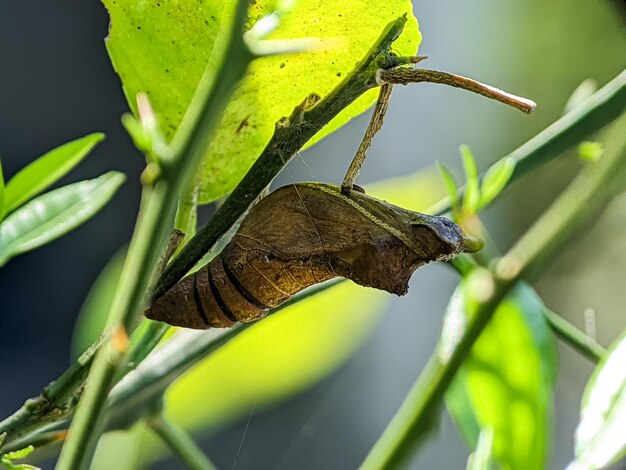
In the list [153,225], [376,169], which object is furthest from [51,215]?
[376,169]

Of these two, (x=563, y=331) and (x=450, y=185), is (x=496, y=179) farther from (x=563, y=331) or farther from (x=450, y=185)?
(x=563, y=331)

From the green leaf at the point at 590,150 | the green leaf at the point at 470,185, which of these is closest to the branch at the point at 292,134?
the green leaf at the point at 470,185

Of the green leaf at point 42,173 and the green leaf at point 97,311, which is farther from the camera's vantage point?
the green leaf at point 97,311

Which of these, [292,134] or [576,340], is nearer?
[292,134]

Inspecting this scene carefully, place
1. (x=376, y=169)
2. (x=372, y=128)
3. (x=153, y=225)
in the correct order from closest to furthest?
(x=153, y=225)
(x=372, y=128)
(x=376, y=169)

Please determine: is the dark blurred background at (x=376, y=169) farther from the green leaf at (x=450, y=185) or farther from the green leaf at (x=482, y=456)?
the green leaf at (x=482, y=456)

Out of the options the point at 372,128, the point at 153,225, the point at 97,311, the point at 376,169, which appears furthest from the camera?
the point at 376,169
